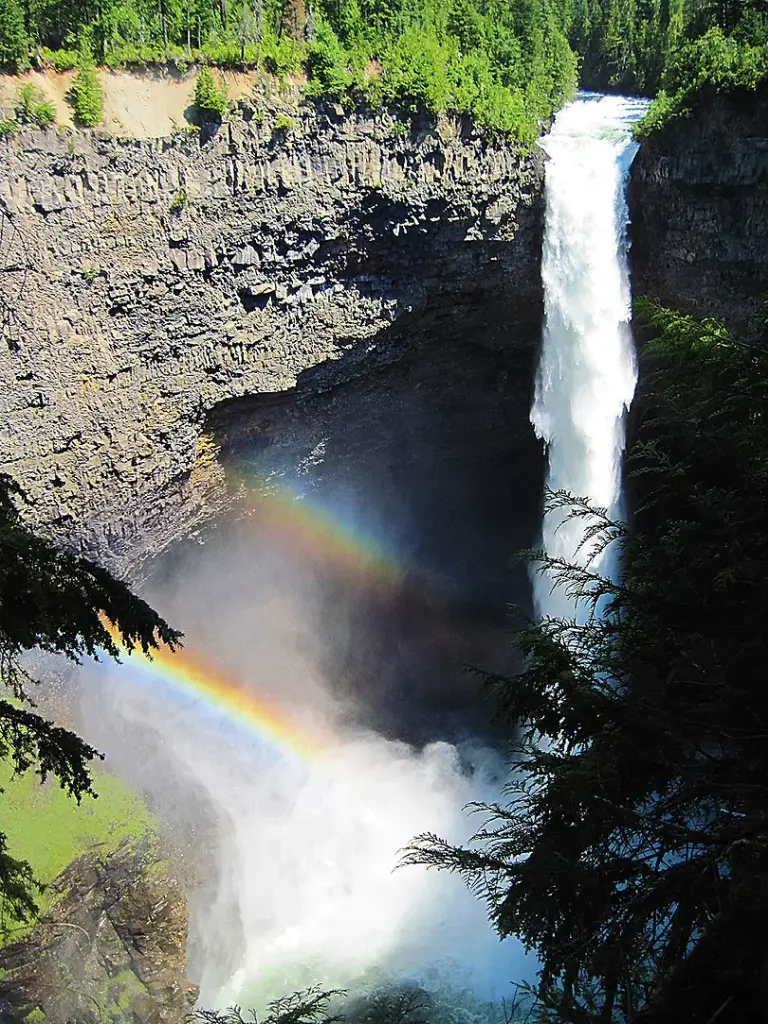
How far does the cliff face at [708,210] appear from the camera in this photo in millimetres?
16391

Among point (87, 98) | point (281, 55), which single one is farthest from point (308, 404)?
point (87, 98)

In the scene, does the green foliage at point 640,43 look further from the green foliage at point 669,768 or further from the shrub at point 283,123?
the green foliage at point 669,768

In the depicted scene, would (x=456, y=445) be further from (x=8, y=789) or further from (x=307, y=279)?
(x=8, y=789)

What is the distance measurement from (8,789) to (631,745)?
12767 millimetres

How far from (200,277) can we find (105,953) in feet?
37.6

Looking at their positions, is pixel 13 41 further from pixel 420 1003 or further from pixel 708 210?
pixel 420 1003

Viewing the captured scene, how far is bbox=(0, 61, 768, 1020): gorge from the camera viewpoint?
15391 millimetres

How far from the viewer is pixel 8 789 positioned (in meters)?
15.2

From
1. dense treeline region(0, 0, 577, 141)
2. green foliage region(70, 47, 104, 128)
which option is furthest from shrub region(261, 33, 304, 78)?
green foliage region(70, 47, 104, 128)

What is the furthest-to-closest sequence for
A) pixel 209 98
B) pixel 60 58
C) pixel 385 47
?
pixel 385 47, pixel 209 98, pixel 60 58

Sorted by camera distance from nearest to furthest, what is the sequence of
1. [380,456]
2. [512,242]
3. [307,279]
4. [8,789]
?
[8,789] → [307,279] → [512,242] → [380,456]

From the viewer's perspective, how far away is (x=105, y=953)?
12.7m

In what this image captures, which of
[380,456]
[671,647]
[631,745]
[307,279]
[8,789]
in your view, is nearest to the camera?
[631,745]

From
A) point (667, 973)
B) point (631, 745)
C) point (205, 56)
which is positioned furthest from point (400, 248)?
point (667, 973)
